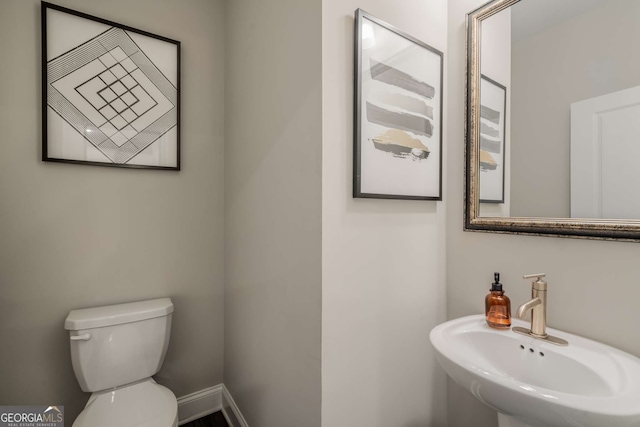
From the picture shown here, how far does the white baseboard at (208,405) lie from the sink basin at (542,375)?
130 cm

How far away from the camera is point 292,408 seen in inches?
41.7

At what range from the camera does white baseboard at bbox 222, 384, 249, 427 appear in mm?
1520

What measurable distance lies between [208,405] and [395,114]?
192 cm

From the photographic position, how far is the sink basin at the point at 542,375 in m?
0.58

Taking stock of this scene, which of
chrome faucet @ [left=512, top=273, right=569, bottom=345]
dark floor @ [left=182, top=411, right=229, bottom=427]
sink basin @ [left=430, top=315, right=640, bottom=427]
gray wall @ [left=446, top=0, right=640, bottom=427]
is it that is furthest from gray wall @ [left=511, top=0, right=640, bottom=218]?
dark floor @ [left=182, top=411, right=229, bottom=427]

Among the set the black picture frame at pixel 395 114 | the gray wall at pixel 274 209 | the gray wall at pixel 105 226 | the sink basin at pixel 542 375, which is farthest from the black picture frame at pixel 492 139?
the gray wall at pixel 105 226

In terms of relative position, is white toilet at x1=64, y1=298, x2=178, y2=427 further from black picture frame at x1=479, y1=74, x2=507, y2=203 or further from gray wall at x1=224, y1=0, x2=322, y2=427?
black picture frame at x1=479, y1=74, x2=507, y2=203

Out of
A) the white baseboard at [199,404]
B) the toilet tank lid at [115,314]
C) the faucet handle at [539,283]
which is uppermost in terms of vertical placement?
the faucet handle at [539,283]

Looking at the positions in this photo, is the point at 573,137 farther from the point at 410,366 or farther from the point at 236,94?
the point at 236,94

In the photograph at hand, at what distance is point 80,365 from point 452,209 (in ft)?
5.78

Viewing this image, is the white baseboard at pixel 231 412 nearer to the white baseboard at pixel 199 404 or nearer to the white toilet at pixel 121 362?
the white baseboard at pixel 199 404

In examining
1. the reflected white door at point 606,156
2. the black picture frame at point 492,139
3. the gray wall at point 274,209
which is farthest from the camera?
the black picture frame at point 492,139

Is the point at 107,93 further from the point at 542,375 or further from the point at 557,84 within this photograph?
the point at 542,375

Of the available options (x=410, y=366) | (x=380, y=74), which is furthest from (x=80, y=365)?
(x=380, y=74)
